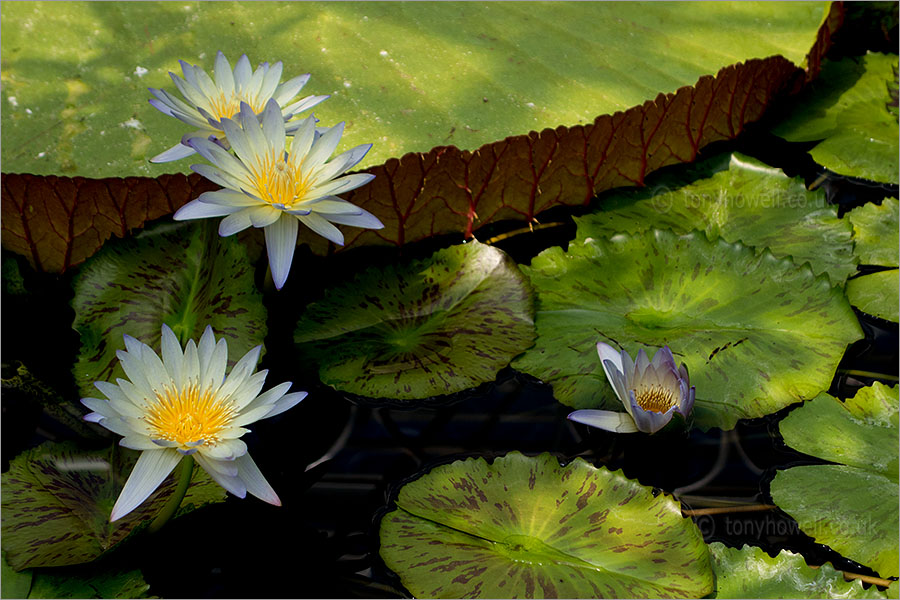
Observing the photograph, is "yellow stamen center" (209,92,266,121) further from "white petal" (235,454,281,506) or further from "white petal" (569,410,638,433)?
"white petal" (569,410,638,433)

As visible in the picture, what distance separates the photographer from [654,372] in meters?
1.47

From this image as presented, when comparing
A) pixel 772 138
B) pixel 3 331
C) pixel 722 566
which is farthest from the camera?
pixel 772 138

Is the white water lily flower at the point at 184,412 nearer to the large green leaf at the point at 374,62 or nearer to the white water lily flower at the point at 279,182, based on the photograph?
the white water lily flower at the point at 279,182

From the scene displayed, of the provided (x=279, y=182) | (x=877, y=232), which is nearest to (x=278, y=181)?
(x=279, y=182)

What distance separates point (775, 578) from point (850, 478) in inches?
11.3

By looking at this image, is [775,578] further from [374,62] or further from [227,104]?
[374,62]

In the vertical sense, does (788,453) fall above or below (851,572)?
above

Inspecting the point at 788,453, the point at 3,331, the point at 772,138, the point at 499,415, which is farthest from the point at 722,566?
the point at 3,331

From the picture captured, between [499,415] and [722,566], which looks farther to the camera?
[499,415]

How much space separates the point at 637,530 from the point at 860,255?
1029mm

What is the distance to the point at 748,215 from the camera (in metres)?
1.94

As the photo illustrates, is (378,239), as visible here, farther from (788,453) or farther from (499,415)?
(788,453)

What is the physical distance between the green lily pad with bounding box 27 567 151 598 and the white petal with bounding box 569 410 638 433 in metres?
0.84

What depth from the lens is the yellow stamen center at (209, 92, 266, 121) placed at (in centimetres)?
146
